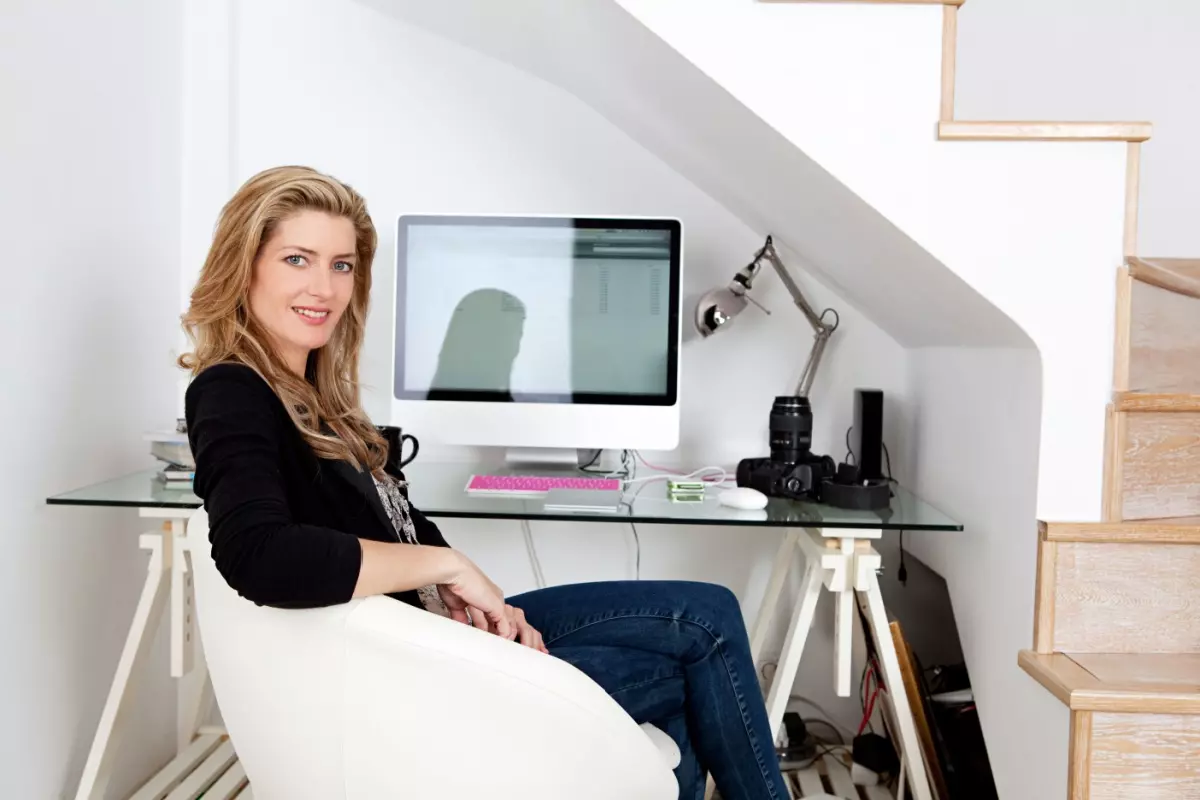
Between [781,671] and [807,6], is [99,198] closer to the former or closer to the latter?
[807,6]

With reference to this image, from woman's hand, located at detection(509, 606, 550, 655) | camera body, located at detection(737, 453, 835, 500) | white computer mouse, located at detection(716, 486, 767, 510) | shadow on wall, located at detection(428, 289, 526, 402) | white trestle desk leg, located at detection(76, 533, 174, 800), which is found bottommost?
white trestle desk leg, located at detection(76, 533, 174, 800)

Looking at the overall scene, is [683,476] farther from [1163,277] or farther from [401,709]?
[401,709]

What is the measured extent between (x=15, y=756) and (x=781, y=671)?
4.47ft

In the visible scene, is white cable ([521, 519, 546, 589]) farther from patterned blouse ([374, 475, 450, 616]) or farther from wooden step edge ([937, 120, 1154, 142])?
wooden step edge ([937, 120, 1154, 142])

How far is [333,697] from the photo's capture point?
3.44ft

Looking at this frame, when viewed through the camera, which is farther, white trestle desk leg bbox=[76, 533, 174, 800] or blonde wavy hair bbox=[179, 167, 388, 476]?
white trestle desk leg bbox=[76, 533, 174, 800]

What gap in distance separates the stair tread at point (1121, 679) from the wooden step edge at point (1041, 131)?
0.78 meters

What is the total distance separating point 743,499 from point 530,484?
0.42 m

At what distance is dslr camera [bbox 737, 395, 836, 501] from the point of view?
1.86m

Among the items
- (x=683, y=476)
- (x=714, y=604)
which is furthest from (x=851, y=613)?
(x=683, y=476)

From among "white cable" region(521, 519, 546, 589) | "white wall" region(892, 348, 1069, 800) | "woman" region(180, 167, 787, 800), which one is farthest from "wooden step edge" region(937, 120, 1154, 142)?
"white cable" region(521, 519, 546, 589)

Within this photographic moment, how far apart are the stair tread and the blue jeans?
1.37 ft

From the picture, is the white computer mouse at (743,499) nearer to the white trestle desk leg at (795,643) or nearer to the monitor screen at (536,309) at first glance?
the white trestle desk leg at (795,643)

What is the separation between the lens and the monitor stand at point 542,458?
2111 millimetres
